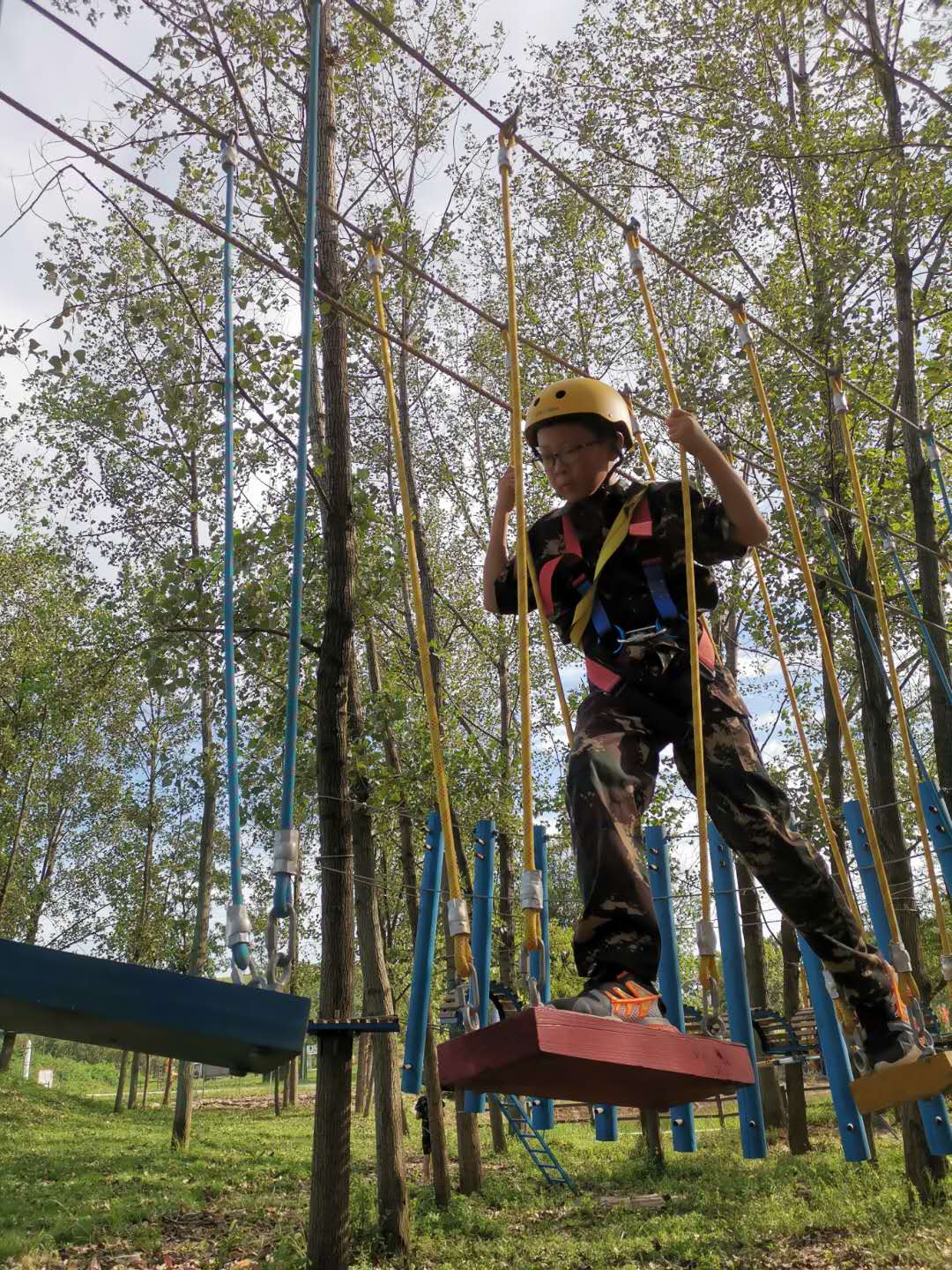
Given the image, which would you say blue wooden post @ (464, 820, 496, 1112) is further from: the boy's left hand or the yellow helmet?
the boy's left hand

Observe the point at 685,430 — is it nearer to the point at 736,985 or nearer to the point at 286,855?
the point at 286,855

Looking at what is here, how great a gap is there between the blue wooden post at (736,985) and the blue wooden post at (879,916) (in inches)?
30.6

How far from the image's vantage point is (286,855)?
8.19 feet

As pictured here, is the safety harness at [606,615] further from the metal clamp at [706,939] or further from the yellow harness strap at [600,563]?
the metal clamp at [706,939]

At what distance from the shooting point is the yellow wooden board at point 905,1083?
2.73 meters

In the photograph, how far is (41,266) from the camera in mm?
5703

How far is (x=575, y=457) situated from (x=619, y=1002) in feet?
5.29

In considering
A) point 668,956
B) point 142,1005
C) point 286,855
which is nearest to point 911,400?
point 668,956

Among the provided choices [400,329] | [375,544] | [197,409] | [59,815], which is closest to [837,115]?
[400,329]

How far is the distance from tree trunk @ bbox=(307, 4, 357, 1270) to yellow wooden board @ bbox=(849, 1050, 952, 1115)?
3412mm

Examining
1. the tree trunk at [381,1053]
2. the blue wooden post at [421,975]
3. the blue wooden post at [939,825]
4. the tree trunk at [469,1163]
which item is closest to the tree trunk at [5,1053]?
the tree trunk at [469,1163]

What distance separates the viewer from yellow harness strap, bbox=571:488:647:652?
304cm

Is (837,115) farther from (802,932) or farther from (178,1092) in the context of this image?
(178,1092)

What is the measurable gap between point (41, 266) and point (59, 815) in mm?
19800
